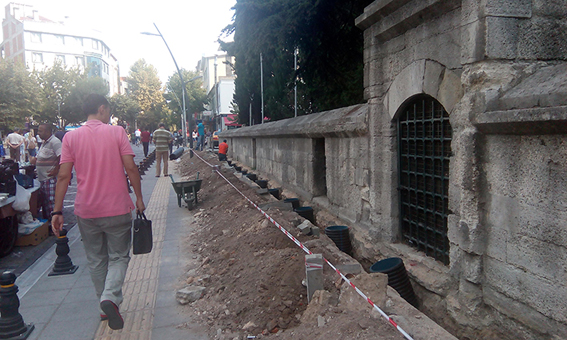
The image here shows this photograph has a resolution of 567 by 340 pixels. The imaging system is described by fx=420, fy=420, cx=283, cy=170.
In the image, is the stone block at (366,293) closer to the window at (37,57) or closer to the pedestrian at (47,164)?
the pedestrian at (47,164)

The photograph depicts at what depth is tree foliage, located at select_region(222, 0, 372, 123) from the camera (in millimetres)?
8312

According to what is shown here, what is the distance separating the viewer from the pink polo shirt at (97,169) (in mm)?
3521

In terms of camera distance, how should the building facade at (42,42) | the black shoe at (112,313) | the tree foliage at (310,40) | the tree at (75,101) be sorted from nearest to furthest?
the black shoe at (112,313) → the tree foliage at (310,40) → the tree at (75,101) → the building facade at (42,42)

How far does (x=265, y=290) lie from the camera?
3803 mm

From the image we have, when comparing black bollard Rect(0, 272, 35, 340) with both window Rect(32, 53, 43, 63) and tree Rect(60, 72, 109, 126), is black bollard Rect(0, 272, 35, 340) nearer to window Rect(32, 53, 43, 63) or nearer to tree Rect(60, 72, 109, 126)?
tree Rect(60, 72, 109, 126)

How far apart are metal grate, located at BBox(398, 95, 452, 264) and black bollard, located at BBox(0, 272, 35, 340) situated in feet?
13.1

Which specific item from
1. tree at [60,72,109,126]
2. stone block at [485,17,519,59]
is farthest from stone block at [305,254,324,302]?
tree at [60,72,109,126]

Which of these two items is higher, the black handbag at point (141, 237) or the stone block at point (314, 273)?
the black handbag at point (141, 237)

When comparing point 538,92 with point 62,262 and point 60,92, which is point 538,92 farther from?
point 60,92

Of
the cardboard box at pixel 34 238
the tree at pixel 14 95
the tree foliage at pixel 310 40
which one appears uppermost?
the tree at pixel 14 95

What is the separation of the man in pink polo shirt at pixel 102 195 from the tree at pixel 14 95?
34.8 metres

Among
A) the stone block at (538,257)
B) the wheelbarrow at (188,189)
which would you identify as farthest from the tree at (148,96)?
the stone block at (538,257)

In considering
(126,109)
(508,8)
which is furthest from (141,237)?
(126,109)

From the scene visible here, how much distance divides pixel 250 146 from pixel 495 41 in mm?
12258
